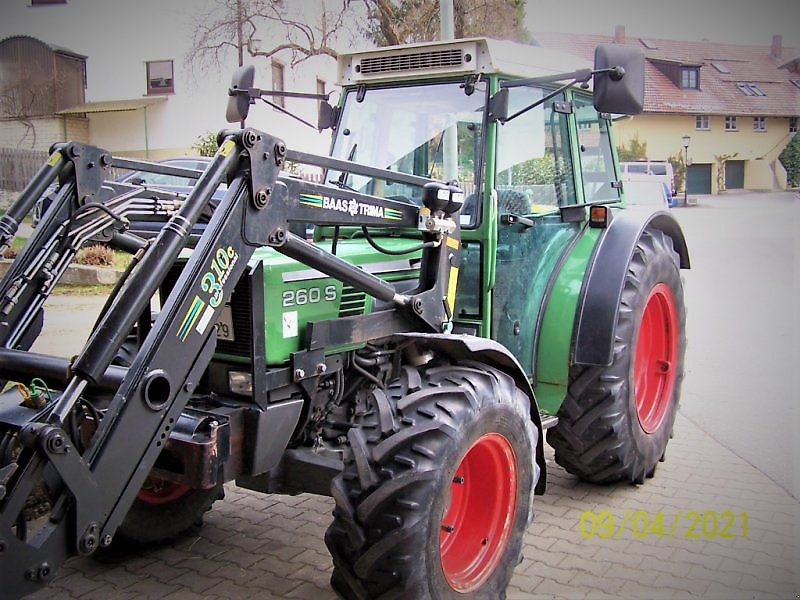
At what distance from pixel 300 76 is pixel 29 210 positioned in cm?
473

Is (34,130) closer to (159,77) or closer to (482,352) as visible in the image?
(159,77)

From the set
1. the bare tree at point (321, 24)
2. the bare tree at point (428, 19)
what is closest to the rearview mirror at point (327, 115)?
the bare tree at point (321, 24)

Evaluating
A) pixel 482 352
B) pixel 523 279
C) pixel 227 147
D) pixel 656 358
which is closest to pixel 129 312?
pixel 227 147

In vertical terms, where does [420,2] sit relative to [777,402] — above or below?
above

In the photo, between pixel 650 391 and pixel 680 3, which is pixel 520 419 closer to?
pixel 650 391

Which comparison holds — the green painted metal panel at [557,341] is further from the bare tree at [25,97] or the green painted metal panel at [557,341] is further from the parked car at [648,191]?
the parked car at [648,191]

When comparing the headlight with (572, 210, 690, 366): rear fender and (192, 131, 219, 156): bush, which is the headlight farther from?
(192, 131, 219, 156): bush

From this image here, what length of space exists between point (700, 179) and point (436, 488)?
5703mm

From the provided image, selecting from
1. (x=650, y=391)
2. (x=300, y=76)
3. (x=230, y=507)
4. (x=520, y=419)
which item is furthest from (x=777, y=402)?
(x=300, y=76)

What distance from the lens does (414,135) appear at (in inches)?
154

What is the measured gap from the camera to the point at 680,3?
4801 millimetres

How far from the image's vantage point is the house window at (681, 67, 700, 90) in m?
6.46

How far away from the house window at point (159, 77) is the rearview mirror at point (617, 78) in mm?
5179

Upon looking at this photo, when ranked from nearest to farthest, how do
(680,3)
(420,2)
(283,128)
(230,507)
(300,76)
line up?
(230,507) → (680,3) → (283,128) → (300,76) → (420,2)
